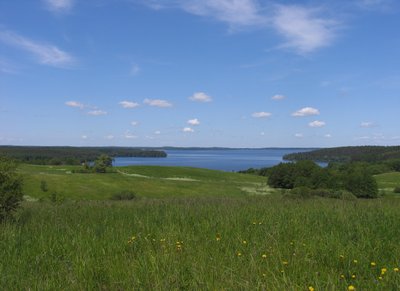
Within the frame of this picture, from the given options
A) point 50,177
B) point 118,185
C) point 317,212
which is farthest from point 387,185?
point 317,212

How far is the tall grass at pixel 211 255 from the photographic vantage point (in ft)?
12.4

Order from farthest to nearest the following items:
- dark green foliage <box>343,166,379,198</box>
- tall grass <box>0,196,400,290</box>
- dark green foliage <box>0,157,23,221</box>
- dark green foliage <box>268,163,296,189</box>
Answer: dark green foliage <box>268,163,296,189</box> → dark green foliage <box>343,166,379,198</box> → dark green foliage <box>0,157,23,221</box> → tall grass <box>0,196,400,290</box>

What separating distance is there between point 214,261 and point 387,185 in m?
115

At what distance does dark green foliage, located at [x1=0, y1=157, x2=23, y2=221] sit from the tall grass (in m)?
2.22

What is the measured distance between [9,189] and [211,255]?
645cm

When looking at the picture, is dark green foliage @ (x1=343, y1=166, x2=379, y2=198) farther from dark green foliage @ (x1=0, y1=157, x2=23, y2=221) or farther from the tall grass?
the tall grass

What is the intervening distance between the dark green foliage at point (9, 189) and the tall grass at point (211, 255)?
2.22m

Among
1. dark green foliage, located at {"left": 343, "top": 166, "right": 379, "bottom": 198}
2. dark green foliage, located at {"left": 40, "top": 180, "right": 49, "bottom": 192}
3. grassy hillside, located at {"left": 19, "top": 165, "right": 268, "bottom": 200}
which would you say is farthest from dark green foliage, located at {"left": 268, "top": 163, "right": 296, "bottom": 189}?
dark green foliage, located at {"left": 40, "top": 180, "right": 49, "bottom": 192}

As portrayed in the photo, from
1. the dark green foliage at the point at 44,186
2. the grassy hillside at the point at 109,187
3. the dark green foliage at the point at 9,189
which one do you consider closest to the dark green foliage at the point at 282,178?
the grassy hillside at the point at 109,187

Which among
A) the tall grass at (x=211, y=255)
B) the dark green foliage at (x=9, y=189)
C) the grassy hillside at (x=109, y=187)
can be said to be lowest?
the grassy hillside at (x=109, y=187)

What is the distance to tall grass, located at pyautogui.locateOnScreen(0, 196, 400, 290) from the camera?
3.78m

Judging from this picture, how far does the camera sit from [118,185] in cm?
8669

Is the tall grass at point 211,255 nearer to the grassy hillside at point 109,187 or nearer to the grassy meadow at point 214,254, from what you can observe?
the grassy meadow at point 214,254

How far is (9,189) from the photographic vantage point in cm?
892
